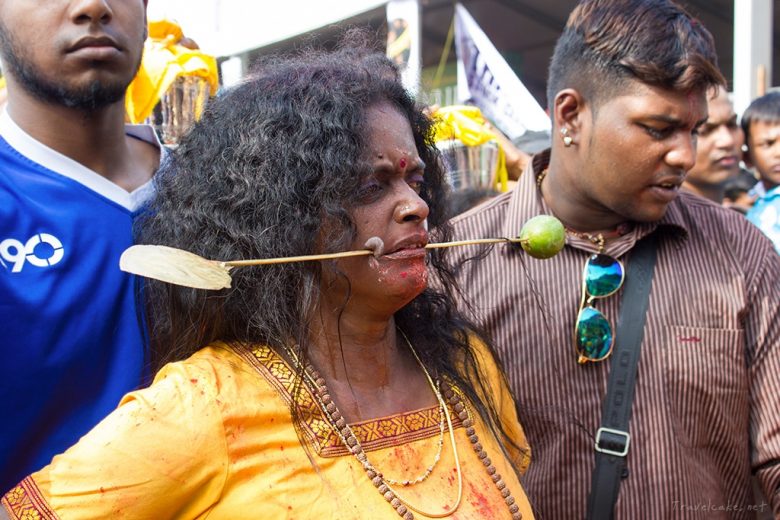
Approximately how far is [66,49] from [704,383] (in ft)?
5.98

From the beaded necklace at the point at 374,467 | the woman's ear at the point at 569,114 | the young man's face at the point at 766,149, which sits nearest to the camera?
the beaded necklace at the point at 374,467

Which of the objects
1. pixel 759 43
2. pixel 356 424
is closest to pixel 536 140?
pixel 759 43

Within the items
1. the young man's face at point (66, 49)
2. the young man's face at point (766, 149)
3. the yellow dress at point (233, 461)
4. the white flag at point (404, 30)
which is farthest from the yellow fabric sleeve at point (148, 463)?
the white flag at point (404, 30)

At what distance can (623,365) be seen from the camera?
95.3 inches

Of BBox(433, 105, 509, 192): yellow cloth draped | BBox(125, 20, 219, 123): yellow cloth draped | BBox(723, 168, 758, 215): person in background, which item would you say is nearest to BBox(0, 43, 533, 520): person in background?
BBox(125, 20, 219, 123): yellow cloth draped

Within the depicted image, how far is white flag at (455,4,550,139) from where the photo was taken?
5.21 metres

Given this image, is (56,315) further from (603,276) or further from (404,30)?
(404,30)

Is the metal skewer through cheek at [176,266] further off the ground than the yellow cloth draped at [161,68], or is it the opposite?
the yellow cloth draped at [161,68]

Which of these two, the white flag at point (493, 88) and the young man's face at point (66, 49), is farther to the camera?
the white flag at point (493, 88)

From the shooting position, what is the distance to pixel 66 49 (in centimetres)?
213

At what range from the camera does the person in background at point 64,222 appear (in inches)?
75.9

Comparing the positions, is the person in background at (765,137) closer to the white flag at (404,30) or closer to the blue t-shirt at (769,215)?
the blue t-shirt at (769,215)

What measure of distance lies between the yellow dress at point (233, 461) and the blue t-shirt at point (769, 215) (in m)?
2.40

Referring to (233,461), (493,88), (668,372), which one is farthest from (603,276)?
(493,88)
